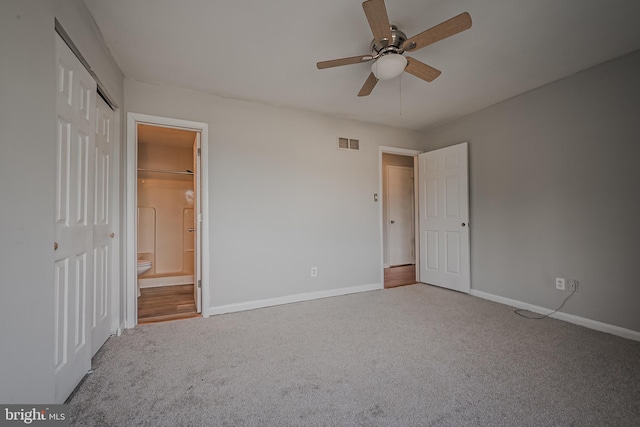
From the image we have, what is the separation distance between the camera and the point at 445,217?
3902 millimetres

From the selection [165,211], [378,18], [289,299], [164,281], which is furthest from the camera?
[165,211]

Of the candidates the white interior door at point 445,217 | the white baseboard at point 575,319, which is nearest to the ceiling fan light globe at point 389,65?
the white interior door at point 445,217

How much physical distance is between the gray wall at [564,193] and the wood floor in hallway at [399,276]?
3.40 ft

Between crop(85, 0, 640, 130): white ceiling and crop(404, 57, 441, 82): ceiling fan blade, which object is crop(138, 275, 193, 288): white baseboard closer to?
crop(85, 0, 640, 130): white ceiling

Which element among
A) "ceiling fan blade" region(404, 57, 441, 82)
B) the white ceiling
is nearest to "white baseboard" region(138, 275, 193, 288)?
A: the white ceiling

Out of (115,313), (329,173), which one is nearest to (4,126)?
(115,313)

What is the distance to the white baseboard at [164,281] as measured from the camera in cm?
431

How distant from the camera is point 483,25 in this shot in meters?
1.96

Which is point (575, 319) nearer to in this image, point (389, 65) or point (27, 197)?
point (389, 65)

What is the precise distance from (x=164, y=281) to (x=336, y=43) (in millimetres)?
4219

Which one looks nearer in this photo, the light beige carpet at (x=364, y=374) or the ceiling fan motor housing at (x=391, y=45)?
the light beige carpet at (x=364, y=374)

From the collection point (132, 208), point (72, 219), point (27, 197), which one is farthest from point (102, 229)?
point (27, 197)

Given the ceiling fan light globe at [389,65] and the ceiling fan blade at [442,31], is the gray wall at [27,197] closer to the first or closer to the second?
the ceiling fan light globe at [389,65]

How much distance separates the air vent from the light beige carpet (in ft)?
7.22
